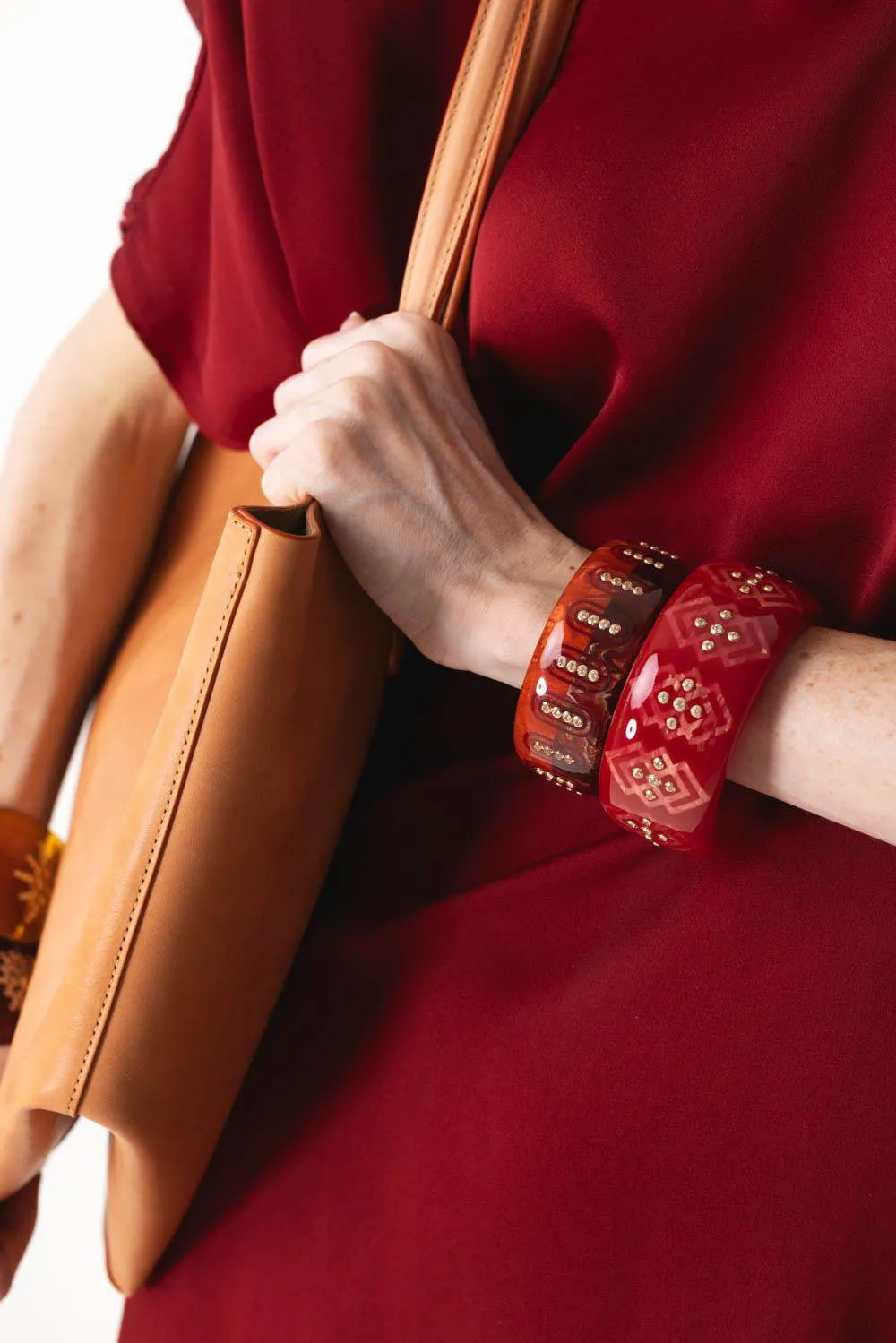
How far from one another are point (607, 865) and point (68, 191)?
147cm

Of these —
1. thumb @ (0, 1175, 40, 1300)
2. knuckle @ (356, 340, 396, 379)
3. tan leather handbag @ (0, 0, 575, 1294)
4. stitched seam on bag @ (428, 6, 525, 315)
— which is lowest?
thumb @ (0, 1175, 40, 1300)

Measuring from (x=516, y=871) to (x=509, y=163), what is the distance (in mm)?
447

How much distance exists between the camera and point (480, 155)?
Answer: 64 cm

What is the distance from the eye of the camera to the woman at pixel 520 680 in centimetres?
52

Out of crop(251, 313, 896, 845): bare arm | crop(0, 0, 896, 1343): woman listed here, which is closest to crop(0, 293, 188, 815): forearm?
crop(0, 0, 896, 1343): woman

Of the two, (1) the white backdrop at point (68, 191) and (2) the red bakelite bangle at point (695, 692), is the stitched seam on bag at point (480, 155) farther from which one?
(1) the white backdrop at point (68, 191)

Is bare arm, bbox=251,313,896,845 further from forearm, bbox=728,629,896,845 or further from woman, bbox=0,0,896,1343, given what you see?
forearm, bbox=728,629,896,845

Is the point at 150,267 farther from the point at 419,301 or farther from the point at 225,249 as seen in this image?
the point at 419,301

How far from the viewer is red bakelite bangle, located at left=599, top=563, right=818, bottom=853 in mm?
498

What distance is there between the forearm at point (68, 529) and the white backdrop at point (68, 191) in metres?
0.72

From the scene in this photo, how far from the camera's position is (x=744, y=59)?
0.57 meters

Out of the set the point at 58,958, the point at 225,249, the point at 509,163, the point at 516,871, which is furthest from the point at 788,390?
the point at 58,958

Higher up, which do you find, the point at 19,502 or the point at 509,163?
the point at 509,163

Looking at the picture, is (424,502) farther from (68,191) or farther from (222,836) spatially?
(68,191)
